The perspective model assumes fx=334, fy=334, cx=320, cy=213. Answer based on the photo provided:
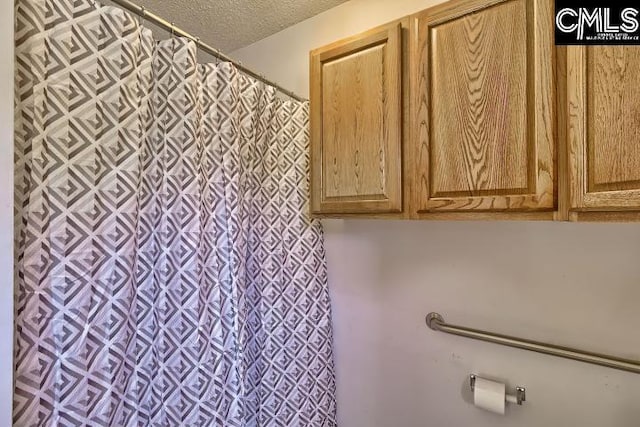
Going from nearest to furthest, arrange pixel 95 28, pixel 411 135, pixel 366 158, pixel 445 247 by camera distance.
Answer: pixel 95 28 → pixel 411 135 → pixel 366 158 → pixel 445 247

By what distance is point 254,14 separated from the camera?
1.65 meters

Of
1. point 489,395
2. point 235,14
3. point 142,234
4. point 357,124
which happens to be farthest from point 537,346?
point 235,14

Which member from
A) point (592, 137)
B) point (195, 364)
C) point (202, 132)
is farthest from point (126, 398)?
point (592, 137)

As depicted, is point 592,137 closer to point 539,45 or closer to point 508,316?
point 539,45

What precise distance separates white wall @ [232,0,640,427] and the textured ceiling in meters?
0.08

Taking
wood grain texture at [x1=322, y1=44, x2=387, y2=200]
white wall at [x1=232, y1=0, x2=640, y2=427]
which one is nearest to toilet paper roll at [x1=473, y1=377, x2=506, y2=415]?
white wall at [x1=232, y1=0, x2=640, y2=427]

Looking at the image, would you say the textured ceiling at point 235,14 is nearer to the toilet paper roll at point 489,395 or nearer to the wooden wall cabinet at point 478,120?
the wooden wall cabinet at point 478,120

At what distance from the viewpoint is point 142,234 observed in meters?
0.90

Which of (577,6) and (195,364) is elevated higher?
(577,6)

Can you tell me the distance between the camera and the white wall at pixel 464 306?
1.03m

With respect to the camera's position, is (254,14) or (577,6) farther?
(254,14)

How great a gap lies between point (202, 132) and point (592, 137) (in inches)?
41.2
